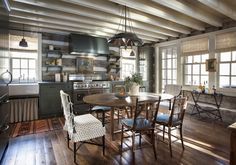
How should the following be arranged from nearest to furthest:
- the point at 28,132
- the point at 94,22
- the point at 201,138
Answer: the point at 201,138, the point at 28,132, the point at 94,22

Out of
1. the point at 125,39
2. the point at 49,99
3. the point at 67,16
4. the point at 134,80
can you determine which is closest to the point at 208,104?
the point at 134,80

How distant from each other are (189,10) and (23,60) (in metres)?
4.43

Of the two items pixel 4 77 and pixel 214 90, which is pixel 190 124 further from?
pixel 4 77

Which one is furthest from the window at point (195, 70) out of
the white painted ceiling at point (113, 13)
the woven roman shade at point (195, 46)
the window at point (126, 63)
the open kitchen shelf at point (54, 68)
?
the open kitchen shelf at point (54, 68)

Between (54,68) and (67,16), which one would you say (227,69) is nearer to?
(67,16)

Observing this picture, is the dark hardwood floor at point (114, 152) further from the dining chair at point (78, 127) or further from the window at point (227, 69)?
the window at point (227, 69)

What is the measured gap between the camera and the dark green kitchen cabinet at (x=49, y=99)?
13.9 ft

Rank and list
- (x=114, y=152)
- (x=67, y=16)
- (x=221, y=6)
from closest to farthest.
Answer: (x=114, y=152), (x=221, y=6), (x=67, y=16)

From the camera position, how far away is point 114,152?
2.53 metres

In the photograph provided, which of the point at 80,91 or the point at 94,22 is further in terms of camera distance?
the point at 80,91

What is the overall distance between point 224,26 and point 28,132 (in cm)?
543

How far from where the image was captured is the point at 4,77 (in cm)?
227

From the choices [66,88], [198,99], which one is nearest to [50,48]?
[66,88]

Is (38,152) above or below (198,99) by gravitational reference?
below
